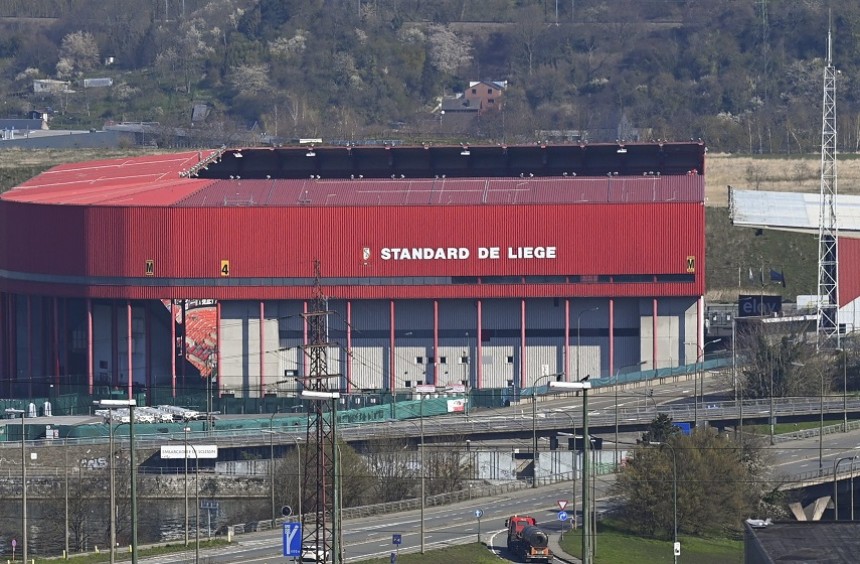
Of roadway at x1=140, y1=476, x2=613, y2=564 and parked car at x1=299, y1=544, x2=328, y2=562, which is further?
roadway at x1=140, y1=476, x2=613, y2=564

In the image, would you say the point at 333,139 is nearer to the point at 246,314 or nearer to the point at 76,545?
the point at 246,314

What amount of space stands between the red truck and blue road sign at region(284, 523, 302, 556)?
409 inches

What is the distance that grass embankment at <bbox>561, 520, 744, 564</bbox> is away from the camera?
88938mm

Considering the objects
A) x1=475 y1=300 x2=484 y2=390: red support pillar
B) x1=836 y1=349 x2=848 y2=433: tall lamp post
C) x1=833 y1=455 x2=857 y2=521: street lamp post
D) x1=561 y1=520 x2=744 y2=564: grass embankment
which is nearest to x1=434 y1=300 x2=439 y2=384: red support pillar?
x1=475 y1=300 x2=484 y2=390: red support pillar

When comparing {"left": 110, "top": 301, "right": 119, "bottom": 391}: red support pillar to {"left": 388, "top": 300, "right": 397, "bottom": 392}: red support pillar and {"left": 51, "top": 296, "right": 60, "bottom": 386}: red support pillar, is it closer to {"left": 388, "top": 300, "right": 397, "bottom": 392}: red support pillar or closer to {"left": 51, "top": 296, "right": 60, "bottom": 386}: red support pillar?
{"left": 51, "top": 296, "right": 60, "bottom": 386}: red support pillar

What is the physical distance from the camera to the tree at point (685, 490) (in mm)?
93625

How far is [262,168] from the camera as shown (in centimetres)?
14512

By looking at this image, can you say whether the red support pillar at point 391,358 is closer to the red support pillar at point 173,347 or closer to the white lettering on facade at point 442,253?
the white lettering on facade at point 442,253

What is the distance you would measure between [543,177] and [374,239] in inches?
594

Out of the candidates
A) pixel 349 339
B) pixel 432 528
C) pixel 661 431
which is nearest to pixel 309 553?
pixel 432 528

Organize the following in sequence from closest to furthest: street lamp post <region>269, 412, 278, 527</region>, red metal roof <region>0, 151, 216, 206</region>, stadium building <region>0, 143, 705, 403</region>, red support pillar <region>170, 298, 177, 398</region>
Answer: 1. street lamp post <region>269, 412, 278, 527</region>
2. red support pillar <region>170, 298, 177, 398</region>
3. stadium building <region>0, 143, 705, 403</region>
4. red metal roof <region>0, 151, 216, 206</region>

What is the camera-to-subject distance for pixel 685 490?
94250 mm

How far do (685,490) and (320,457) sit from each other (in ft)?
85.4

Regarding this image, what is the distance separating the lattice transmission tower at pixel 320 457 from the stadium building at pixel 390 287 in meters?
3.15
